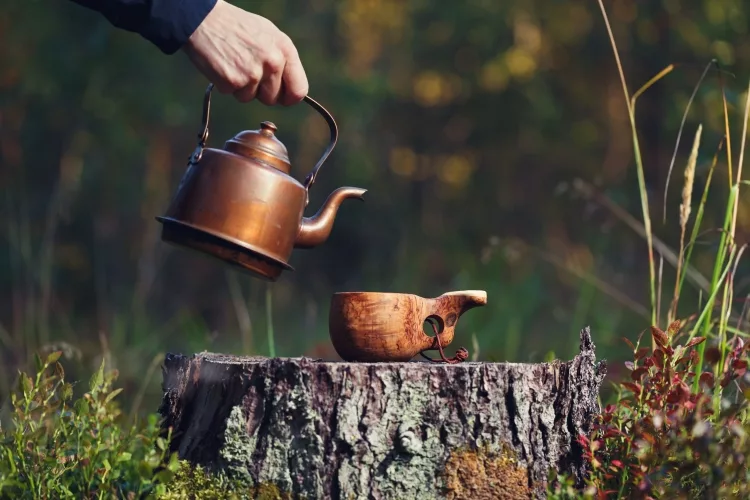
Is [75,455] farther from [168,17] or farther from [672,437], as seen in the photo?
[672,437]

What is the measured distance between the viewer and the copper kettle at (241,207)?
228 centimetres

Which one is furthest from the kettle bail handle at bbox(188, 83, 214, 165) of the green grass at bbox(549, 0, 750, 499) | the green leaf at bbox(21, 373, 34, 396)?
the green grass at bbox(549, 0, 750, 499)

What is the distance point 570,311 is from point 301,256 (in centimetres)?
278

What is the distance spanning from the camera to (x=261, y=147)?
7.82 feet

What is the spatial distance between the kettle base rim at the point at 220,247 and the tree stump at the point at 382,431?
0.28 m

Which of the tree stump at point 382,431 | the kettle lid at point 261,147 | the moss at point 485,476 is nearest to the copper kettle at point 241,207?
the kettle lid at point 261,147

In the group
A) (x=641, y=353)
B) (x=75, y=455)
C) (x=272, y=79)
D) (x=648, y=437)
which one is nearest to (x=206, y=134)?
(x=272, y=79)

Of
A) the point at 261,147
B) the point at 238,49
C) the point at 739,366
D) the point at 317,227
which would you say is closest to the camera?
the point at 739,366

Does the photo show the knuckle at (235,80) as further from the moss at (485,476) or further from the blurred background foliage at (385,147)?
the blurred background foliage at (385,147)

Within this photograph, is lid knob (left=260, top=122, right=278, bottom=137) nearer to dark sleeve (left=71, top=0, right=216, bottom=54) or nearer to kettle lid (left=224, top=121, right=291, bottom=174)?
kettle lid (left=224, top=121, right=291, bottom=174)

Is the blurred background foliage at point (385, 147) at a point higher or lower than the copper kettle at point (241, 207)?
higher

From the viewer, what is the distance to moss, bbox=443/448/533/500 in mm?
2117

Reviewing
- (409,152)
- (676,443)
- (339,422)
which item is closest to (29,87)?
(409,152)

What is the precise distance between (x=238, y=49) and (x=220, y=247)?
483 millimetres
